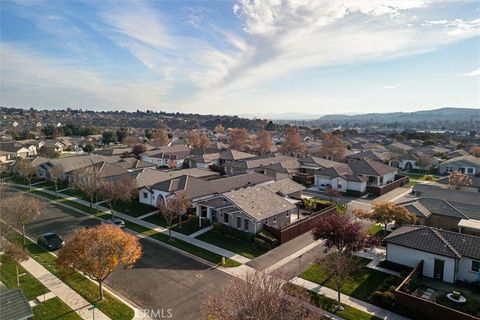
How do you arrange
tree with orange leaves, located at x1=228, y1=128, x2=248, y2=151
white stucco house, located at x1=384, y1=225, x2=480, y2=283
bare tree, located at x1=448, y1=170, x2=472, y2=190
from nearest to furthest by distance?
white stucco house, located at x1=384, y1=225, x2=480, y2=283 < bare tree, located at x1=448, y1=170, x2=472, y2=190 < tree with orange leaves, located at x1=228, y1=128, x2=248, y2=151

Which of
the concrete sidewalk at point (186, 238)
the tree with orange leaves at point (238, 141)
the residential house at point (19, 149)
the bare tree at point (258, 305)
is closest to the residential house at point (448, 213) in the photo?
the concrete sidewalk at point (186, 238)

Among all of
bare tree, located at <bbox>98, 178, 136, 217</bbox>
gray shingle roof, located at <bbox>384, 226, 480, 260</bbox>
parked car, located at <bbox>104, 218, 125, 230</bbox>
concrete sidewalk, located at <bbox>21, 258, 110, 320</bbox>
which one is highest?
bare tree, located at <bbox>98, 178, 136, 217</bbox>

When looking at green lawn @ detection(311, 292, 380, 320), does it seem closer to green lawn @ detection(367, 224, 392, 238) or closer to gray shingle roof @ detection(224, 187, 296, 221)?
gray shingle roof @ detection(224, 187, 296, 221)

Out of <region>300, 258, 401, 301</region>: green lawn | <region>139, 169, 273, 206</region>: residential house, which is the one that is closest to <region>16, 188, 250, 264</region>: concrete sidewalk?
<region>139, 169, 273, 206</region>: residential house

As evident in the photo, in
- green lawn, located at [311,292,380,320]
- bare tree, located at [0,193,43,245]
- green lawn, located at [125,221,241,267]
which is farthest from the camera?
bare tree, located at [0,193,43,245]

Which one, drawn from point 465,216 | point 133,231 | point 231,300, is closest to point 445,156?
point 465,216

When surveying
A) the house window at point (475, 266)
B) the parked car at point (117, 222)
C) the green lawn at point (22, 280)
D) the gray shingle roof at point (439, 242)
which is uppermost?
the gray shingle roof at point (439, 242)

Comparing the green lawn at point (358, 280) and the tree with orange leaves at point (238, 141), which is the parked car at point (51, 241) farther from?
the tree with orange leaves at point (238, 141)

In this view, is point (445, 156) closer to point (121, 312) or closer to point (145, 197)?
point (145, 197)
